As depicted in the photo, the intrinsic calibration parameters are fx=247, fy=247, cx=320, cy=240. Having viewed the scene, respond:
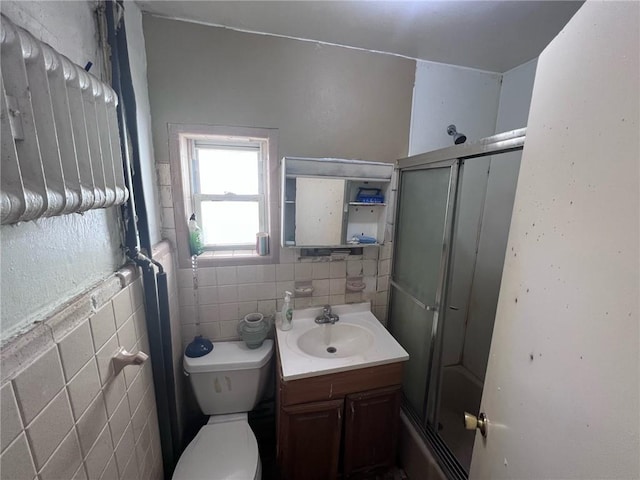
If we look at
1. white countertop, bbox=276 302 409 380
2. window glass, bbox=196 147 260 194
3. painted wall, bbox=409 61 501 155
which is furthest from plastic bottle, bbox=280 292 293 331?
painted wall, bbox=409 61 501 155

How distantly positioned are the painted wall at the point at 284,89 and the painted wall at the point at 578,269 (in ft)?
3.05

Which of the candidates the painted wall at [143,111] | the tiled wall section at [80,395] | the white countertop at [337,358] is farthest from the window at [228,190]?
the tiled wall section at [80,395]

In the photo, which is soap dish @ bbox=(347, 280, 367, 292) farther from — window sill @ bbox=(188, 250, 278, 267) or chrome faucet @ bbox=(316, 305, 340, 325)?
window sill @ bbox=(188, 250, 278, 267)

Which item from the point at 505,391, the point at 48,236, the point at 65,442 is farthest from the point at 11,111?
the point at 505,391

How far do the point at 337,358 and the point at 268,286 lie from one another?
0.56 meters

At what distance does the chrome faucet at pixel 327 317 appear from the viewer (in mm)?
1520

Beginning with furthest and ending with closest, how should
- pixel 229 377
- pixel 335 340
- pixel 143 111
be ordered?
pixel 335 340, pixel 229 377, pixel 143 111

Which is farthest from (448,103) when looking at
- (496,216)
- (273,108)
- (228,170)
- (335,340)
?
(335,340)

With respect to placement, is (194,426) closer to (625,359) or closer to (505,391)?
(505,391)

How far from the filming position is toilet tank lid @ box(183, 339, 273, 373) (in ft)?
4.23

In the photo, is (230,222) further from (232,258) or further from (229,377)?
(229,377)

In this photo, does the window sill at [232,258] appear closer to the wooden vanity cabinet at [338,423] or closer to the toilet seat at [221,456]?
the wooden vanity cabinet at [338,423]

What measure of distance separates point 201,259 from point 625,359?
4.91 feet

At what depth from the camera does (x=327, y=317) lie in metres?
1.53
